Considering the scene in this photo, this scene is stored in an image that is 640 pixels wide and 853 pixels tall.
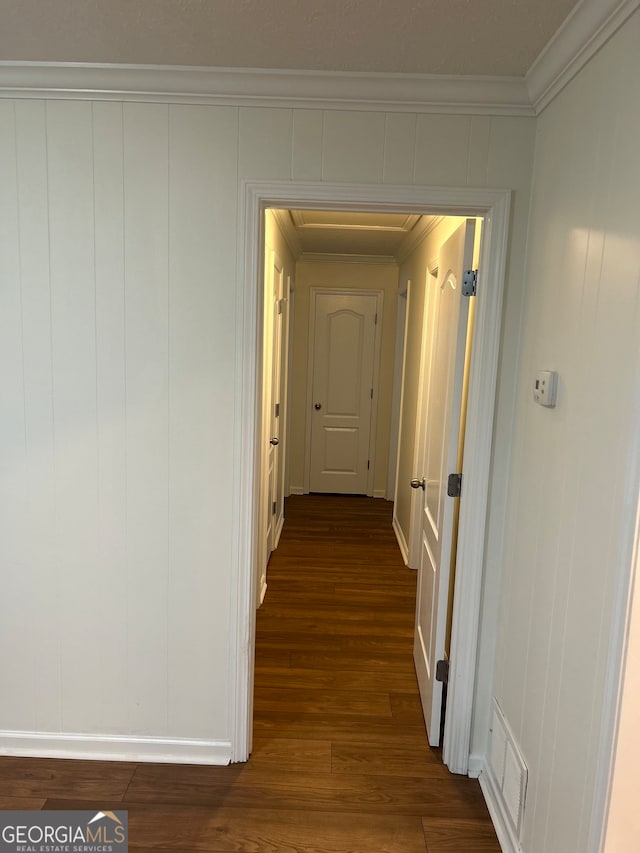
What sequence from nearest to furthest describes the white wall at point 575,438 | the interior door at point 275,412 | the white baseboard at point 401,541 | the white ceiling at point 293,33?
the white wall at point 575,438 < the white ceiling at point 293,33 < the interior door at point 275,412 < the white baseboard at point 401,541

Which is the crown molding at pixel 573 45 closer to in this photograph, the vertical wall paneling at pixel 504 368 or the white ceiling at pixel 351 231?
the vertical wall paneling at pixel 504 368

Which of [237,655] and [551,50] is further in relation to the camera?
[237,655]

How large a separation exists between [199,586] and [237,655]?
29 centimetres

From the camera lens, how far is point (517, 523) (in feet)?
6.49

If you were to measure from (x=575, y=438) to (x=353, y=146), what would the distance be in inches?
46.4

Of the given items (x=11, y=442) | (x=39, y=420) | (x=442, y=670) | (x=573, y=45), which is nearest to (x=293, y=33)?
(x=573, y=45)

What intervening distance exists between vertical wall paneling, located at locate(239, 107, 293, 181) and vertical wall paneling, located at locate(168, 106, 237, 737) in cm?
4

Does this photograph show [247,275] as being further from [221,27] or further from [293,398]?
[293,398]

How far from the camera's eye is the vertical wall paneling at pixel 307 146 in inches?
77.0

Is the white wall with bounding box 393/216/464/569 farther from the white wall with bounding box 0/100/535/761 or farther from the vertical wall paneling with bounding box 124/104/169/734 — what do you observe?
the vertical wall paneling with bounding box 124/104/169/734

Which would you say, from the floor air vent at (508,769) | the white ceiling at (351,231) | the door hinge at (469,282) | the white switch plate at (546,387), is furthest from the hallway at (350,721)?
the white ceiling at (351,231)

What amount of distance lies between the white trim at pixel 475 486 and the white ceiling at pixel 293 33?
0.47m

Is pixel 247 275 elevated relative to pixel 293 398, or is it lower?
elevated

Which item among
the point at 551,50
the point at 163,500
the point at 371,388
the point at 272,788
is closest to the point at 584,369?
the point at 551,50
